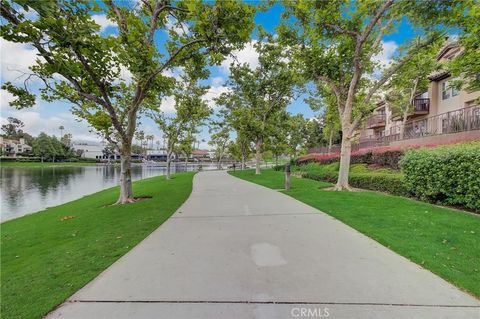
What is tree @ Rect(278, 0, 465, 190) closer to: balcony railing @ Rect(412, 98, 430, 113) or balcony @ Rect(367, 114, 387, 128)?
balcony railing @ Rect(412, 98, 430, 113)

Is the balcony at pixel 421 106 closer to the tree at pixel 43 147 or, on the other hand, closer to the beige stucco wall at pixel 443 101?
the beige stucco wall at pixel 443 101

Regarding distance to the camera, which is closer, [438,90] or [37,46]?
[37,46]

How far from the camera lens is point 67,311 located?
8.59 ft

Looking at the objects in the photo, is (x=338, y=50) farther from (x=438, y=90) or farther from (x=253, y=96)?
(x=438, y=90)

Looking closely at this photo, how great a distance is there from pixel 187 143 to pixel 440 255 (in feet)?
81.4

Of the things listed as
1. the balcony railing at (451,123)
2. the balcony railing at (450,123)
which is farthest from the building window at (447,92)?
the balcony railing at (451,123)

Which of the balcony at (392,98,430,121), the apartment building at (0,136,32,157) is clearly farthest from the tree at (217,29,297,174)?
the apartment building at (0,136,32,157)

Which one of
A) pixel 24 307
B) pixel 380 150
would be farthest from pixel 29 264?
pixel 380 150

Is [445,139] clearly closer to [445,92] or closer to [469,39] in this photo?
[469,39]

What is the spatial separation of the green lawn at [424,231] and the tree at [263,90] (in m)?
15.9

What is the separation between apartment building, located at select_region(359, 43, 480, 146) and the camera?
11.7 m

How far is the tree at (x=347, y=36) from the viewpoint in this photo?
9547 mm

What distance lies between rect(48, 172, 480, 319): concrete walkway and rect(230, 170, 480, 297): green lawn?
0.27 metres

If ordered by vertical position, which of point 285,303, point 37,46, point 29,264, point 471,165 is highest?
point 37,46
